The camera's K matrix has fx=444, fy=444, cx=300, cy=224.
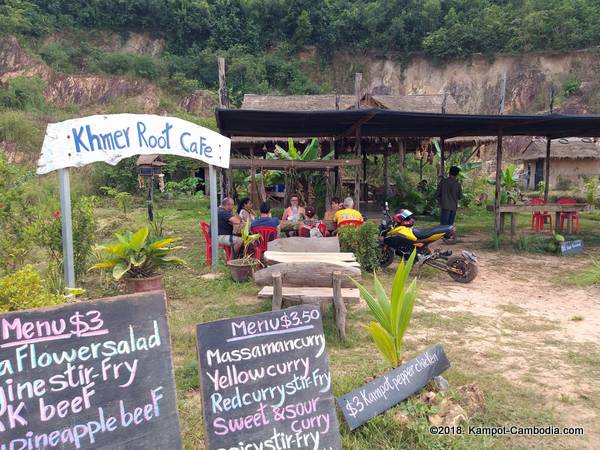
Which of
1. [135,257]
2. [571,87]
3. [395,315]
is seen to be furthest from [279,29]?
[395,315]

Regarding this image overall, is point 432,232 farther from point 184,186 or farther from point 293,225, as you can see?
point 184,186

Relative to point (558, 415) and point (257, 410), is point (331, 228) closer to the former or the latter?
point (558, 415)

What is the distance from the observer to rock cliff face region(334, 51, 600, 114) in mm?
33594

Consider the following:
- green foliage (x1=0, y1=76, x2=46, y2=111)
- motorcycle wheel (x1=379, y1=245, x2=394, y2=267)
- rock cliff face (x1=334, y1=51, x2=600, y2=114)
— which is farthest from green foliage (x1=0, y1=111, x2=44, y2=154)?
rock cliff face (x1=334, y1=51, x2=600, y2=114)

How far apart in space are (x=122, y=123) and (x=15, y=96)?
3255cm

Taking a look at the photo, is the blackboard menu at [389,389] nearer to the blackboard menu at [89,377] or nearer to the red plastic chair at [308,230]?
the blackboard menu at [89,377]

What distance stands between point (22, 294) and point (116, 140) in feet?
11.4

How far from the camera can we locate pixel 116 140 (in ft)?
19.1

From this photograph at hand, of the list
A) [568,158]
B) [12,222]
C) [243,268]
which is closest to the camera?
[12,222]

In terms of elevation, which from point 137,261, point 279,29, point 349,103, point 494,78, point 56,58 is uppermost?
point 279,29

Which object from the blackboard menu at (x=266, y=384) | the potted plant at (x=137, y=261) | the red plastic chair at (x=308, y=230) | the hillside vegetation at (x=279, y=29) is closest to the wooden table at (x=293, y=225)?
the red plastic chair at (x=308, y=230)

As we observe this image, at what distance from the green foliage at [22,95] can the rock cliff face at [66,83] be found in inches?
105

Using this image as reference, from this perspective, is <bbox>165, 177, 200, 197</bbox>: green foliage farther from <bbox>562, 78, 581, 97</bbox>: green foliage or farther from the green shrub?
<bbox>562, 78, 581, 97</bbox>: green foliage

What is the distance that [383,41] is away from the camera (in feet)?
142
